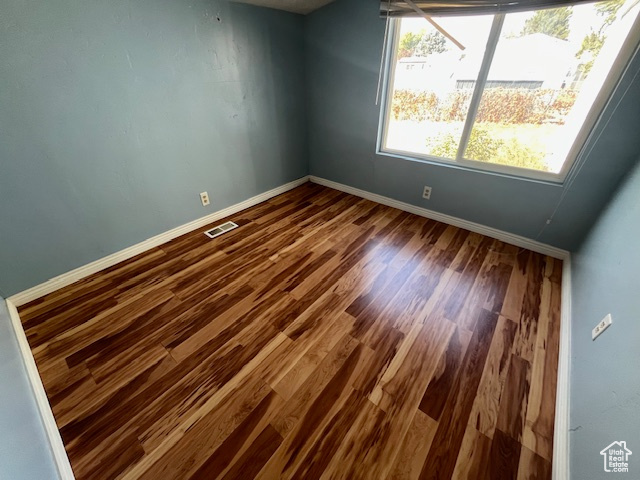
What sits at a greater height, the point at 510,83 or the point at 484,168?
the point at 510,83

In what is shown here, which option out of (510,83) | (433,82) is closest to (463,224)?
(510,83)

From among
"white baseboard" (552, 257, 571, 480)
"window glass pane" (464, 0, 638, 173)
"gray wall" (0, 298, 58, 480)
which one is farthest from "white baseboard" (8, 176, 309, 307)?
"white baseboard" (552, 257, 571, 480)

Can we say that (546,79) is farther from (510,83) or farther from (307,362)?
(307,362)

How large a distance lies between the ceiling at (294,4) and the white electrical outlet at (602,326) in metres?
3.06

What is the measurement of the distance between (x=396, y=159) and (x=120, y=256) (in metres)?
2.69

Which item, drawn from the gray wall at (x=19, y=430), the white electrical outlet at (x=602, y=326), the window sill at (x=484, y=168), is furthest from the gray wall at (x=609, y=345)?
the gray wall at (x=19, y=430)

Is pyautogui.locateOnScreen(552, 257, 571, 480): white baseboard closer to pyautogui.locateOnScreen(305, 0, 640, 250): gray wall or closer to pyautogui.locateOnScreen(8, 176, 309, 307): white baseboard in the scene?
pyautogui.locateOnScreen(305, 0, 640, 250): gray wall

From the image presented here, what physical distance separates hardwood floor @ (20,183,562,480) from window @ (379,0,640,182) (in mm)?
878

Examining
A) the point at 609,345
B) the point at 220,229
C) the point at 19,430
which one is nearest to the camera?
the point at 19,430

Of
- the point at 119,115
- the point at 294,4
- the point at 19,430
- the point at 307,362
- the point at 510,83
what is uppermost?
the point at 294,4

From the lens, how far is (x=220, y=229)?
97.6 inches

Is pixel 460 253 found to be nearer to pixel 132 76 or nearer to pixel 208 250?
pixel 208 250

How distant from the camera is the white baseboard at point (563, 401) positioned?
97cm

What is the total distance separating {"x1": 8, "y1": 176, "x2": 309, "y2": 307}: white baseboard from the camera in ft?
5.52
